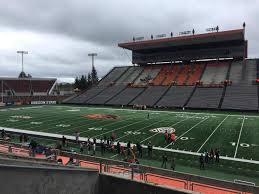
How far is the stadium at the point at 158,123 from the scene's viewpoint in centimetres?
964

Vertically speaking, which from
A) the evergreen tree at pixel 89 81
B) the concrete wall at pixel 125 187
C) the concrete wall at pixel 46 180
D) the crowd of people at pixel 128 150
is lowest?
the crowd of people at pixel 128 150

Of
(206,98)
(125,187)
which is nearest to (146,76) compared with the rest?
(206,98)

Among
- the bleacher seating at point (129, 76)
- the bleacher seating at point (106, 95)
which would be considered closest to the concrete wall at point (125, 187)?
the bleacher seating at point (106, 95)

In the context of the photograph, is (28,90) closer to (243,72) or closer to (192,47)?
(192,47)

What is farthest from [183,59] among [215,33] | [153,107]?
[153,107]

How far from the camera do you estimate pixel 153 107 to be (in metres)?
48.5

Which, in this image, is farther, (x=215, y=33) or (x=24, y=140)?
(x=215, y=33)

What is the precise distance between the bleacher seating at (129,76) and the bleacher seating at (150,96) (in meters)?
8.49

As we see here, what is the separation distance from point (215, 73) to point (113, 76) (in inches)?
980

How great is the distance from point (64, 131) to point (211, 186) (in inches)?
796

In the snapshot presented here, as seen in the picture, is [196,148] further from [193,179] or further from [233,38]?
[233,38]

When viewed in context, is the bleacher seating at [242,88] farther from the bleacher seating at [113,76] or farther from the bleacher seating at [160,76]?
the bleacher seating at [113,76]

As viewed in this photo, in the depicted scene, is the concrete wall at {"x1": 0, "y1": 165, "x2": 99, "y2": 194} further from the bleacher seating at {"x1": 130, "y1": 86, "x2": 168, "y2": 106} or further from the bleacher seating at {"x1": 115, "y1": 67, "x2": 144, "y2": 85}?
the bleacher seating at {"x1": 115, "y1": 67, "x2": 144, "y2": 85}

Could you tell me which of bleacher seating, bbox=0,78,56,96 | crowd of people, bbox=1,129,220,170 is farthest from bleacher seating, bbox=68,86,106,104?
crowd of people, bbox=1,129,220,170
